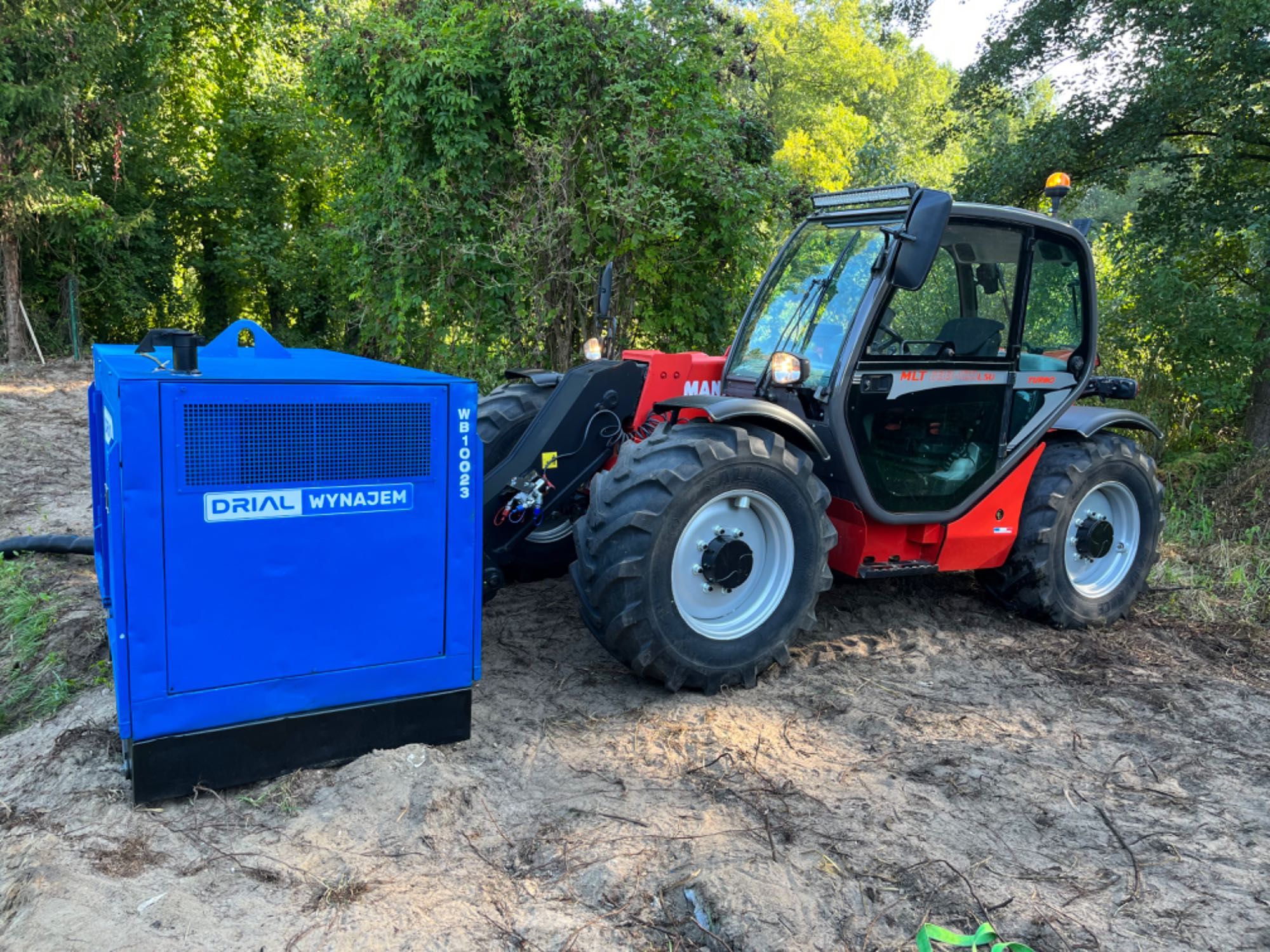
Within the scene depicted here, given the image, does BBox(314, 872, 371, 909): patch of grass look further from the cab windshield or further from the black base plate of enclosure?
the cab windshield

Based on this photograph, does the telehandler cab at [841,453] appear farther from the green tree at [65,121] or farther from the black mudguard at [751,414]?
the green tree at [65,121]

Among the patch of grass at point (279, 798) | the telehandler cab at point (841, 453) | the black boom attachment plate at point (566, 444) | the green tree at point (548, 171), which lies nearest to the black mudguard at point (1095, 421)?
the telehandler cab at point (841, 453)

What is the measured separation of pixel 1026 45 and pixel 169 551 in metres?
9.89

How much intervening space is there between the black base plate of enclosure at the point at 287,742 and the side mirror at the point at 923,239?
258 cm

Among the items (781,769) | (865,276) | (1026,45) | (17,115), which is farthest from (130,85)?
(781,769)

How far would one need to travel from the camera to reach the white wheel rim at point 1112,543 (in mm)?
5395

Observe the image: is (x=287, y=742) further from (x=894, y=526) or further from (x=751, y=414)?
(x=894, y=526)

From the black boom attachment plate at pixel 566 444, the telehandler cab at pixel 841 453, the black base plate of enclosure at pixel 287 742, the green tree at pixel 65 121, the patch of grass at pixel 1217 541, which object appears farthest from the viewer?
the green tree at pixel 65 121

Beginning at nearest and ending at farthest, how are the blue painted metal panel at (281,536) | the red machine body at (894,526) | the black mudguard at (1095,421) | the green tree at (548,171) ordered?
1. the blue painted metal panel at (281,536)
2. the red machine body at (894,526)
3. the black mudguard at (1095,421)
4. the green tree at (548,171)

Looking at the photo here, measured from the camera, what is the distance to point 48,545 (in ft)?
18.1

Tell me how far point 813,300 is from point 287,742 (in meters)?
3.20

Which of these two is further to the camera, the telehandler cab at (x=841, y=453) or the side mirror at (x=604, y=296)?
the side mirror at (x=604, y=296)

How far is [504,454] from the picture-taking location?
5125 millimetres

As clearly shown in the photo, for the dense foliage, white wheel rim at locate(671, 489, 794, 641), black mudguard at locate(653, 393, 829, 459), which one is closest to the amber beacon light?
black mudguard at locate(653, 393, 829, 459)
